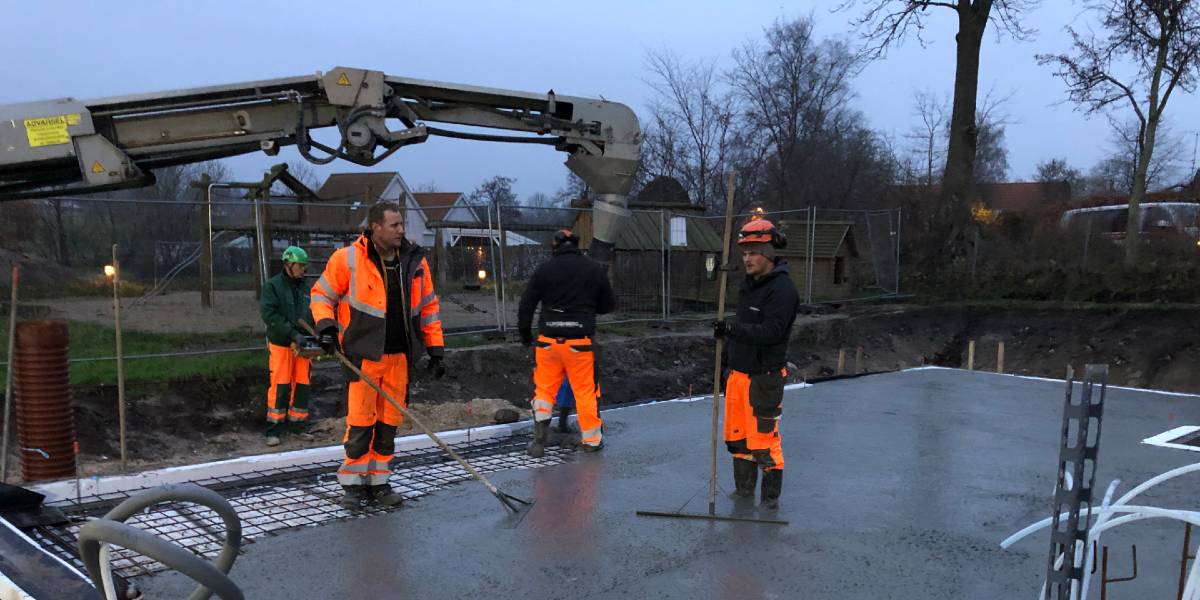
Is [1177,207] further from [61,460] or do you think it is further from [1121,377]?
[61,460]

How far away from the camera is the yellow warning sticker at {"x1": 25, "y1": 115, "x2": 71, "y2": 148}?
20.7 ft

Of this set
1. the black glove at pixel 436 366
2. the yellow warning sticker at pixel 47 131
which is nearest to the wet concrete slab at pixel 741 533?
the black glove at pixel 436 366

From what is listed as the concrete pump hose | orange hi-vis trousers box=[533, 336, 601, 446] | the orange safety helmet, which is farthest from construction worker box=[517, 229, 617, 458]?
the concrete pump hose

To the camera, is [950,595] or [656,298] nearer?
[950,595]

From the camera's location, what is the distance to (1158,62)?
18.1 m

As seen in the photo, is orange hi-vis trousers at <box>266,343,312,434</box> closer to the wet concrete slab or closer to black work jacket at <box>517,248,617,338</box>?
black work jacket at <box>517,248,617,338</box>

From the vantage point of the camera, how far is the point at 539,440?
7.03 m

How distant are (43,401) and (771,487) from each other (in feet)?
17.5

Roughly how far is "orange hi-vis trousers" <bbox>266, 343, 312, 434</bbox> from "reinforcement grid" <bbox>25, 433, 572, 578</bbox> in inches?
95.5

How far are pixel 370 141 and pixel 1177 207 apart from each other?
2095 centimetres

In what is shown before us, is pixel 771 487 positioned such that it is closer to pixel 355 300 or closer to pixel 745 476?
pixel 745 476

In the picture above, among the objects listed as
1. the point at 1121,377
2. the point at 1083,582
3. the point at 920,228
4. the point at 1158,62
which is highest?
the point at 1158,62

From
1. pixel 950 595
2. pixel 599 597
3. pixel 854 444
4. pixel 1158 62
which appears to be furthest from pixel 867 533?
pixel 1158 62

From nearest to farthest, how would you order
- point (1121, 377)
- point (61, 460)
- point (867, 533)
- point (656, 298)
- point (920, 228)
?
1. point (867, 533)
2. point (61, 460)
3. point (1121, 377)
4. point (656, 298)
5. point (920, 228)
